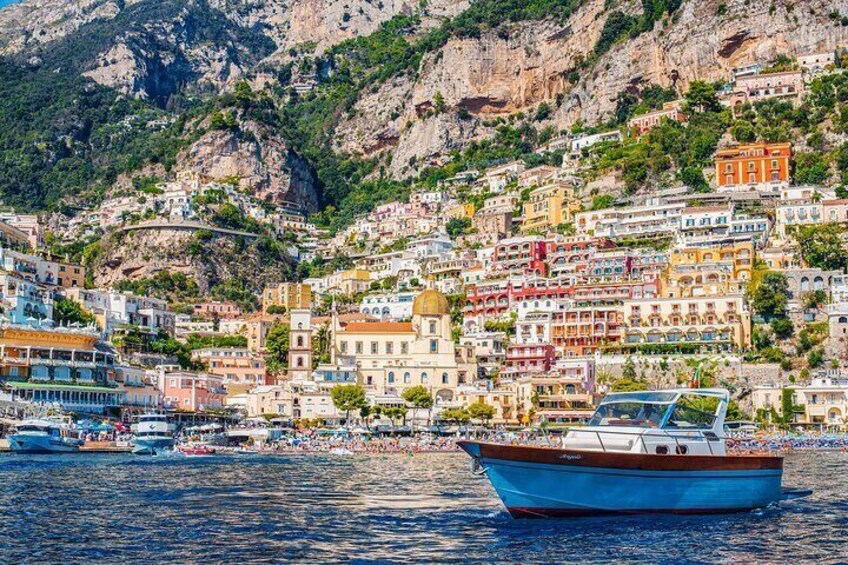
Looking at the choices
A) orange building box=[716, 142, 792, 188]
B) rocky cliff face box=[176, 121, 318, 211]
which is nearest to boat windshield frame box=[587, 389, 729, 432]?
orange building box=[716, 142, 792, 188]

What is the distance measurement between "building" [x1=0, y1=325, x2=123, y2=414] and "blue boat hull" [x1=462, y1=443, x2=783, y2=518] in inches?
2862

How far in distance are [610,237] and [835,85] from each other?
39.4 meters

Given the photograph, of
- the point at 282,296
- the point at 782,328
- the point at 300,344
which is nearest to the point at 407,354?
the point at 300,344

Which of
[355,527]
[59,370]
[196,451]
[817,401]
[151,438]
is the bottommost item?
[196,451]

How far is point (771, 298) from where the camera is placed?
381 feet

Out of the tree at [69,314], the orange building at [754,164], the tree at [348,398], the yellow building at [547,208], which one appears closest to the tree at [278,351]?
the tree at [69,314]

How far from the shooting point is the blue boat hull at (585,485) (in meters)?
33.6

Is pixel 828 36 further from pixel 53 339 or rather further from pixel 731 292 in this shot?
pixel 53 339

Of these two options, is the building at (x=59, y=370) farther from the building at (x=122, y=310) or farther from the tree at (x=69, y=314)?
the building at (x=122, y=310)

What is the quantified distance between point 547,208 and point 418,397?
188 ft

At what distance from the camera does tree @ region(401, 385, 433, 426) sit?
4409 inches

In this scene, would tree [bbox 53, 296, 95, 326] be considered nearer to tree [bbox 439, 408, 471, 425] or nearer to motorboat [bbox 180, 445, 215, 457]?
tree [bbox 439, 408, 471, 425]

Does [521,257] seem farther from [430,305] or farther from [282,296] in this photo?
[282,296]

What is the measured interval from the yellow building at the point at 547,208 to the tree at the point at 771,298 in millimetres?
43959
